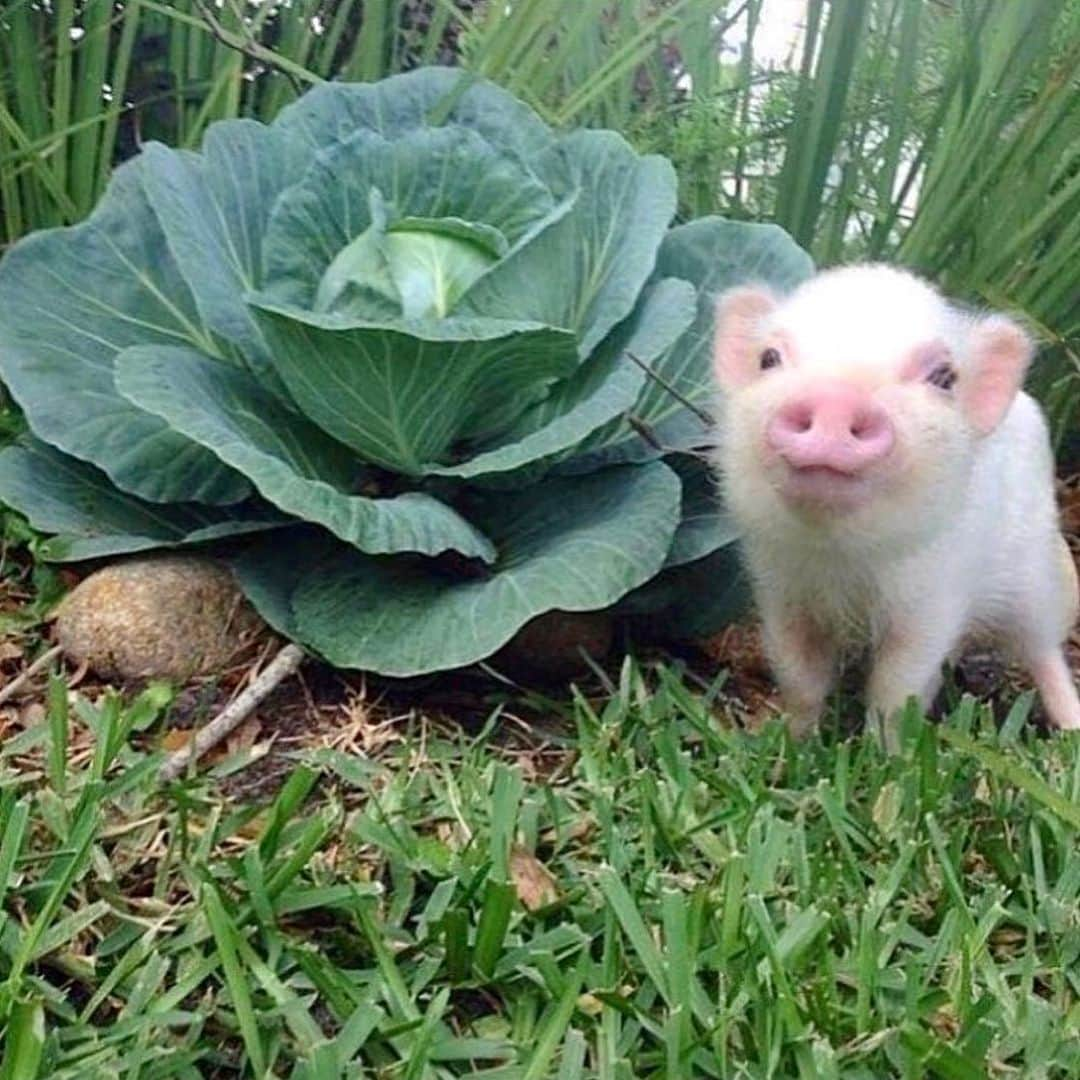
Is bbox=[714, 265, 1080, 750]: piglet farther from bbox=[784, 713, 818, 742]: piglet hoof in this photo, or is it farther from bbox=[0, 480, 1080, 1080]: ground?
bbox=[0, 480, 1080, 1080]: ground

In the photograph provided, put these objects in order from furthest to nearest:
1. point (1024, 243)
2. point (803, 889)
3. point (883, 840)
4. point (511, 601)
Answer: point (1024, 243)
point (511, 601)
point (883, 840)
point (803, 889)

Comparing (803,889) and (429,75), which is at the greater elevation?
(429,75)

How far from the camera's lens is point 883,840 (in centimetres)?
188

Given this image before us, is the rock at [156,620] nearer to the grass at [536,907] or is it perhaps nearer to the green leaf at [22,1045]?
the grass at [536,907]

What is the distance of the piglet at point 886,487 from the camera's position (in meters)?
1.88

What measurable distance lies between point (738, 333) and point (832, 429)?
333 mm

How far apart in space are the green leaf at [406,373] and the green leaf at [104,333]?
215mm

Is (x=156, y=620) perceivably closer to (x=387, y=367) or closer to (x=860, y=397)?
(x=387, y=367)

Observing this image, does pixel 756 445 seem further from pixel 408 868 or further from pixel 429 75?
→ pixel 429 75

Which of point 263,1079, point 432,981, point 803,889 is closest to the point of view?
point 263,1079

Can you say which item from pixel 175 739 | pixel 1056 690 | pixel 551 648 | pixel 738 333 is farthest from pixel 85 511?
pixel 1056 690

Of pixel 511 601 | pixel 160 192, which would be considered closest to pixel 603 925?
pixel 511 601

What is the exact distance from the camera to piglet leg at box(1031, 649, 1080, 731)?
7.76ft

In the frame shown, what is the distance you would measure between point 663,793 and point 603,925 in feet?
0.90
